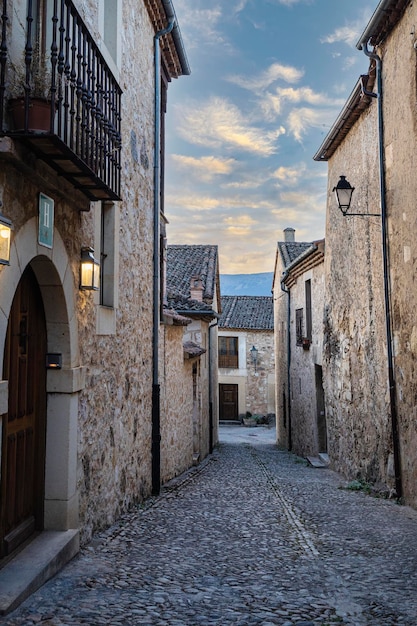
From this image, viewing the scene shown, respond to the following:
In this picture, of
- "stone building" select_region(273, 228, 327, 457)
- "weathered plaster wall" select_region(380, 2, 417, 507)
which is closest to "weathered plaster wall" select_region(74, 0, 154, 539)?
"weathered plaster wall" select_region(380, 2, 417, 507)

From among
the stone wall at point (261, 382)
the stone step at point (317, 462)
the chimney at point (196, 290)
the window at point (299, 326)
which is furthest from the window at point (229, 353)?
the stone step at point (317, 462)

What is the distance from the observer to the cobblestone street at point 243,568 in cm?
320

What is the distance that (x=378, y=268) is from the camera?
7.94m

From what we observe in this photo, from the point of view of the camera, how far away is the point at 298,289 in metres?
15.9

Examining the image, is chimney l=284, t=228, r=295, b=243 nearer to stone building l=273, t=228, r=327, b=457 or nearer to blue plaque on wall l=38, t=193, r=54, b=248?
stone building l=273, t=228, r=327, b=457

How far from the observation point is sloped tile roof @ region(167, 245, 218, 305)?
54.6 ft

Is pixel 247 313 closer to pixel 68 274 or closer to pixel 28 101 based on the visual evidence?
pixel 68 274

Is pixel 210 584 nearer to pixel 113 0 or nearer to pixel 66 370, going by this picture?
pixel 66 370

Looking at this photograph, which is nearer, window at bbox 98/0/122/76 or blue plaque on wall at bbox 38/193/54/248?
blue plaque on wall at bbox 38/193/54/248

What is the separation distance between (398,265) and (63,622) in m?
5.69

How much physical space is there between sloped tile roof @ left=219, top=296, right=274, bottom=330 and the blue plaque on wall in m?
27.9

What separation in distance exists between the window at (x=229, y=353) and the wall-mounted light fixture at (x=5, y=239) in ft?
95.5

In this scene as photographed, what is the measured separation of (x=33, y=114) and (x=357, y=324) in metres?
7.10

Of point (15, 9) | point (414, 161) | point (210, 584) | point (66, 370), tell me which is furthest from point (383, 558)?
point (15, 9)
